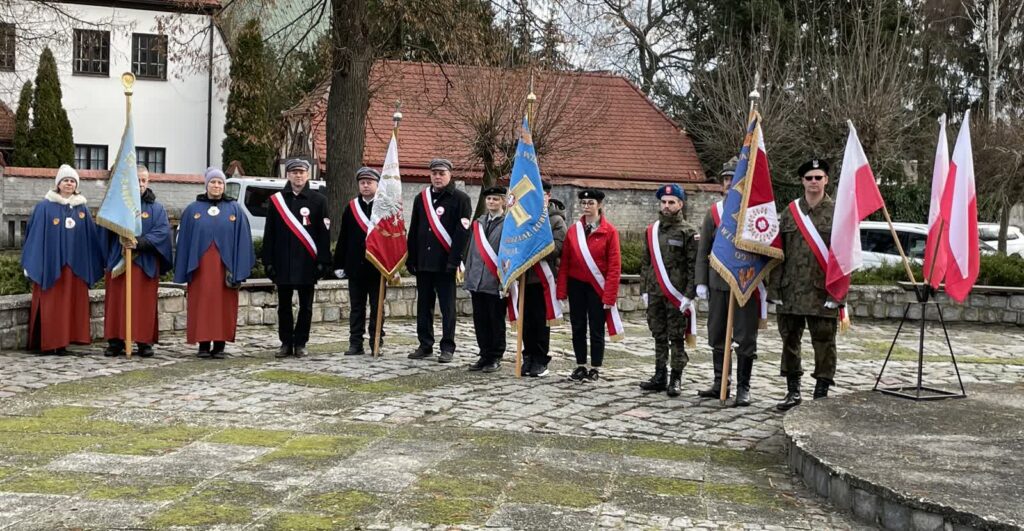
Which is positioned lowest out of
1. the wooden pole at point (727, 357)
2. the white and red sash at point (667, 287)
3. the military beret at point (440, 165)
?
the wooden pole at point (727, 357)

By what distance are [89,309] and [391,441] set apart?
18.1 ft

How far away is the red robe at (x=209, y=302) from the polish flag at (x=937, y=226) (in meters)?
6.45

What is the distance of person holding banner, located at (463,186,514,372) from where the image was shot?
11.1 meters

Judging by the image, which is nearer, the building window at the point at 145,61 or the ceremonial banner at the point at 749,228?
the ceremonial banner at the point at 749,228

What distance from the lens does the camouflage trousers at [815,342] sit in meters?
9.09

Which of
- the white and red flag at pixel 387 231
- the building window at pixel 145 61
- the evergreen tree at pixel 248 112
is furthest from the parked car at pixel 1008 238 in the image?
the white and red flag at pixel 387 231

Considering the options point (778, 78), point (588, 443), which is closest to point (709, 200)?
point (778, 78)

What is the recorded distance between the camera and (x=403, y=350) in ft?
41.1

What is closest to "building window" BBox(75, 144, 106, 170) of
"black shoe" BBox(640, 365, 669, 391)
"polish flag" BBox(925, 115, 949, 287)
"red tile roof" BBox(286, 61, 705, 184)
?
"red tile roof" BBox(286, 61, 705, 184)

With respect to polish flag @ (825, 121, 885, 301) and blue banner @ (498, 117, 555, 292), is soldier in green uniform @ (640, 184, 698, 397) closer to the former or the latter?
blue banner @ (498, 117, 555, 292)

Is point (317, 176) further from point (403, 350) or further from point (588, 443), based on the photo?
point (588, 443)

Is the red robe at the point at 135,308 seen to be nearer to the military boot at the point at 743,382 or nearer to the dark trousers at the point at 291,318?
the dark trousers at the point at 291,318

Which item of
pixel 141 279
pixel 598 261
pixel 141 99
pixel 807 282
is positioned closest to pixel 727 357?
pixel 807 282

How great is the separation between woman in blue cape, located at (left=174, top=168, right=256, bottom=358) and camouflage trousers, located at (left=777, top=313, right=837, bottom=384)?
5.28m
